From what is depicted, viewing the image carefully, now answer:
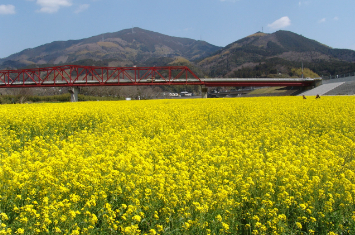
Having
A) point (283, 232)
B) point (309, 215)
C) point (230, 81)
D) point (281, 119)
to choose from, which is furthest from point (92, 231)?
point (230, 81)

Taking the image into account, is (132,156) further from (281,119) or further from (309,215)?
(281,119)

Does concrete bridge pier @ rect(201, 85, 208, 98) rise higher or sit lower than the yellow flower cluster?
higher

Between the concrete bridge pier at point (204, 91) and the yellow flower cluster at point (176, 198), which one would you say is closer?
the yellow flower cluster at point (176, 198)

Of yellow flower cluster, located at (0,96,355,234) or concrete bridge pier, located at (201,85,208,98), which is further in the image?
concrete bridge pier, located at (201,85,208,98)

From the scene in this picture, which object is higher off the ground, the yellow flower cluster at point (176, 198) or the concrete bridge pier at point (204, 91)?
the concrete bridge pier at point (204, 91)

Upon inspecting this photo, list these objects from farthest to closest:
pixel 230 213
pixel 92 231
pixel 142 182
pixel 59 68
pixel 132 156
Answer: pixel 59 68, pixel 132 156, pixel 142 182, pixel 230 213, pixel 92 231

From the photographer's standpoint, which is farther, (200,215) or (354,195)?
(354,195)

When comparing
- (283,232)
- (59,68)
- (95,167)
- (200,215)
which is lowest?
(283,232)

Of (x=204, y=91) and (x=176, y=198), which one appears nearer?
(x=176, y=198)

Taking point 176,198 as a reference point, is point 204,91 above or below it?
above

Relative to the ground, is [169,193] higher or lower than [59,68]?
lower

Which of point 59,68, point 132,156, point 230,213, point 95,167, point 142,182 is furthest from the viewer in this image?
point 59,68

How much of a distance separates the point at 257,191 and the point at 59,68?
91.6 meters

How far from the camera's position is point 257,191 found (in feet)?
17.3
